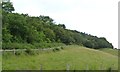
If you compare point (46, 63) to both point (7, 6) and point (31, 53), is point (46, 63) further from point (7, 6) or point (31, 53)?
point (7, 6)

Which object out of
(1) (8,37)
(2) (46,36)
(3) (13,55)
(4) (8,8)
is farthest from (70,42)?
(3) (13,55)

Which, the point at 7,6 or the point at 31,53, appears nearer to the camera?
the point at 31,53

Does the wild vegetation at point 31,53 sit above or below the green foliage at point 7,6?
below

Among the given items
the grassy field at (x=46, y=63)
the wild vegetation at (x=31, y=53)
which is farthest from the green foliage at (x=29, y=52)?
the grassy field at (x=46, y=63)

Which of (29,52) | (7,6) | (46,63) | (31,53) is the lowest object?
(46,63)

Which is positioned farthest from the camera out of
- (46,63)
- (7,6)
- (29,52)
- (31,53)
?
(7,6)

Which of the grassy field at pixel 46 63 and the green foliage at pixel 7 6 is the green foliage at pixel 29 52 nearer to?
the grassy field at pixel 46 63

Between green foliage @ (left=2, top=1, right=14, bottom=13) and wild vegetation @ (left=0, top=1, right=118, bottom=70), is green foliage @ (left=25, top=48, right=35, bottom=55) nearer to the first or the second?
wild vegetation @ (left=0, top=1, right=118, bottom=70)

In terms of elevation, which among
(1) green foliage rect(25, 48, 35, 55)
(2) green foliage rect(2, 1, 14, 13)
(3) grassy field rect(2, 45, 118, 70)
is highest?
(2) green foliage rect(2, 1, 14, 13)

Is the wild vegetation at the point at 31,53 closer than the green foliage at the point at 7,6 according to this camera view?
Yes

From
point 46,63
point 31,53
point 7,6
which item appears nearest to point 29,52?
point 31,53

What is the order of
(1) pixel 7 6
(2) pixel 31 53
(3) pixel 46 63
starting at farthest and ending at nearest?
(1) pixel 7 6, (2) pixel 31 53, (3) pixel 46 63

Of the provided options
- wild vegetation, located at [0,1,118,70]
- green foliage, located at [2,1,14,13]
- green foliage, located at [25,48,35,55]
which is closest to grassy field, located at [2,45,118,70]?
wild vegetation, located at [0,1,118,70]

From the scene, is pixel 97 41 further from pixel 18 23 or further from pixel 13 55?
pixel 13 55
